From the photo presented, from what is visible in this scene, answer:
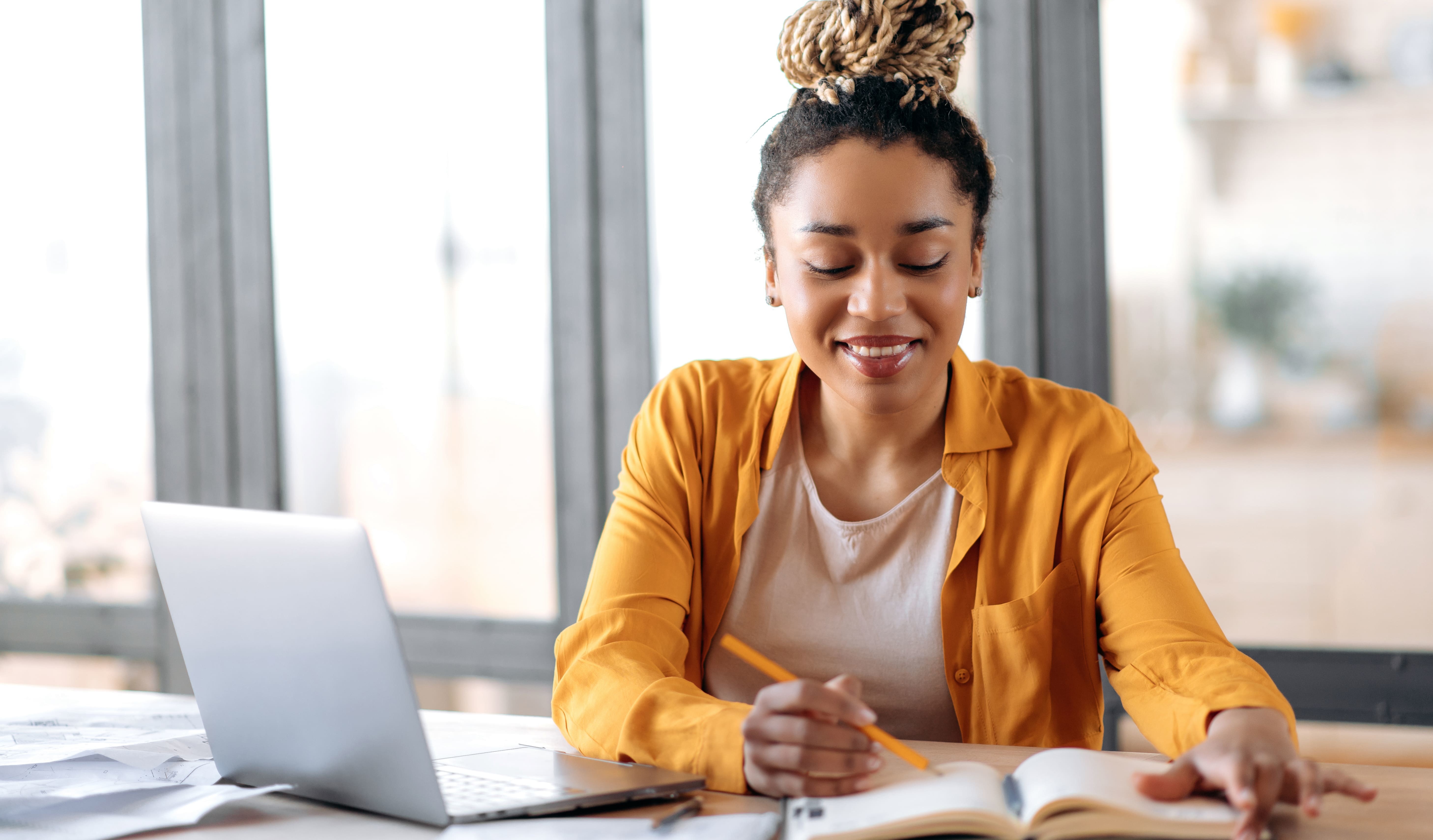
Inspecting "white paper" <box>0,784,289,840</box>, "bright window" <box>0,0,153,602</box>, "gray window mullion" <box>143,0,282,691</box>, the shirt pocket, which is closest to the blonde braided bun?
the shirt pocket

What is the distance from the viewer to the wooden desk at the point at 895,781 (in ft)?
2.69

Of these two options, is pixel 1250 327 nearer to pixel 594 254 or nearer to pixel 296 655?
pixel 594 254

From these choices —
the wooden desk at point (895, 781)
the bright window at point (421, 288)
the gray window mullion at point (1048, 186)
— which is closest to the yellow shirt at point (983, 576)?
the wooden desk at point (895, 781)

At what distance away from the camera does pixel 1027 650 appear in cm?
125

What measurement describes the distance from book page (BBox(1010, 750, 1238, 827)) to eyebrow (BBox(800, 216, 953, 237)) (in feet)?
1.97

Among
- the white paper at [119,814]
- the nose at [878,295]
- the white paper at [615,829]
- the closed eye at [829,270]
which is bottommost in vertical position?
the white paper at [615,829]

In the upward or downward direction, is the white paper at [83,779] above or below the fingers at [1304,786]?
below

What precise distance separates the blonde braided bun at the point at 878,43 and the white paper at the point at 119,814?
3.21ft

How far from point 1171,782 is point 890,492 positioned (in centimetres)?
60

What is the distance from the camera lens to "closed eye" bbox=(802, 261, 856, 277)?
1271 millimetres

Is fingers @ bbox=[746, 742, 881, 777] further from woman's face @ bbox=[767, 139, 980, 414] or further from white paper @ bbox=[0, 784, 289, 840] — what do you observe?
woman's face @ bbox=[767, 139, 980, 414]

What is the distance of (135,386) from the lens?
2.56 metres

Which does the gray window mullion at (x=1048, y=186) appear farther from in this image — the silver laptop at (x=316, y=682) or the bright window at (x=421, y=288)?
the silver laptop at (x=316, y=682)

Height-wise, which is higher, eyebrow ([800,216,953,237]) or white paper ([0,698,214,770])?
eyebrow ([800,216,953,237])
